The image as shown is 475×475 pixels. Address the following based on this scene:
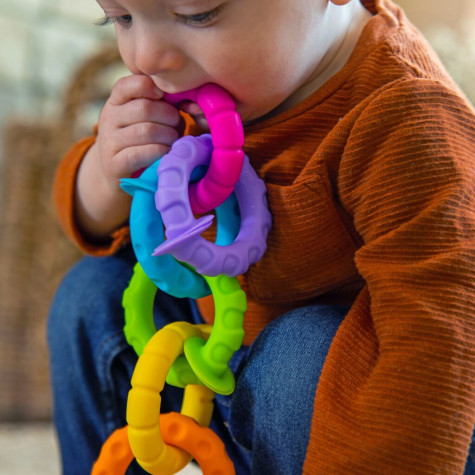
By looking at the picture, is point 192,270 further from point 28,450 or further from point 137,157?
point 28,450

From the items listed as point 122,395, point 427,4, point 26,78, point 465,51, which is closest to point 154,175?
point 122,395

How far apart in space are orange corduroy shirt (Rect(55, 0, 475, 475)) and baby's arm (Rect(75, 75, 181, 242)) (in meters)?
0.10

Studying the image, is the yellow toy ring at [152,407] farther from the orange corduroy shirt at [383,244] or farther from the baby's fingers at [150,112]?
the baby's fingers at [150,112]

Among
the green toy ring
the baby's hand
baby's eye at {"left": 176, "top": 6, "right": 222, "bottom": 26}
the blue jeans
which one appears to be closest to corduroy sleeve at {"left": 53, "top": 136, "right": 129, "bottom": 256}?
the blue jeans

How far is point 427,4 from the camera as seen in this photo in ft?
6.85

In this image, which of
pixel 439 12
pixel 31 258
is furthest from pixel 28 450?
pixel 439 12

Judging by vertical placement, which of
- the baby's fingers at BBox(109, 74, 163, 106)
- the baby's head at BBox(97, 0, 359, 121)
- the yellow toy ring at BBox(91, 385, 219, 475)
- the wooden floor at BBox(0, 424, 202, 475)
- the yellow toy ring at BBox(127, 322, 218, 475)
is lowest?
the wooden floor at BBox(0, 424, 202, 475)

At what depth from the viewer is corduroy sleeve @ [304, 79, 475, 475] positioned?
1.86 ft

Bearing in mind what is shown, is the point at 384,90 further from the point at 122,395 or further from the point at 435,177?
the point at 122,395

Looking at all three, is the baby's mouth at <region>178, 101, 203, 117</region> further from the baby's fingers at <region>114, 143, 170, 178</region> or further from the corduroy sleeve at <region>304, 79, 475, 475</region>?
the corduroy sleeve at <region>304, 79, 475, 475</region>

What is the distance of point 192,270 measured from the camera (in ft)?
2.35

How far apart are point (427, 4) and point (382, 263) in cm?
170


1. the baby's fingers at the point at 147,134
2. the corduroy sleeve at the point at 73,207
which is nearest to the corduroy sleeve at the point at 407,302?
the baby's fingers at the point at 147,134

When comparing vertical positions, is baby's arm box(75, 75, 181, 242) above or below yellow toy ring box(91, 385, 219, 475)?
above
